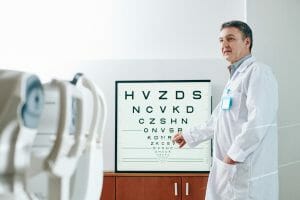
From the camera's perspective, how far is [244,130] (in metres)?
1.90

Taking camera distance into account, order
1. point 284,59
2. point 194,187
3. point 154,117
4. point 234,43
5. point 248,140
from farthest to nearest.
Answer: point 154,117 < point 284,59 < point 194,187 < point 234,43 < point 248,140

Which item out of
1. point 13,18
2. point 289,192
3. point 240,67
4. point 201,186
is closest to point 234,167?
point 240,67

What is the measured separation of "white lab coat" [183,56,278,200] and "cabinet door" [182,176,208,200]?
2.95ft

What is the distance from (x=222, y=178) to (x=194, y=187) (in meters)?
1.00

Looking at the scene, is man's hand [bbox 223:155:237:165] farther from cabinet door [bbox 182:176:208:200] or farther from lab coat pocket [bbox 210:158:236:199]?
cabinet door [bbox 182:176:208:200]

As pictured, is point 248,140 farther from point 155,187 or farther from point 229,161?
point 155,187

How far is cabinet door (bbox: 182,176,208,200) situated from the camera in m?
2.98

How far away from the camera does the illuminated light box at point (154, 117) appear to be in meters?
3.19

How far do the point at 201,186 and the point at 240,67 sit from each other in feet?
4.00

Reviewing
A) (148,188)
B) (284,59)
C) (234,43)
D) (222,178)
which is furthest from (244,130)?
(284,59)

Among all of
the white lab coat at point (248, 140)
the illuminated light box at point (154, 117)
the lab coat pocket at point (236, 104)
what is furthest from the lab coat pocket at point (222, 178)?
the illuminated light box at point (154, 117)

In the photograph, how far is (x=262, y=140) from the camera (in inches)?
78.1

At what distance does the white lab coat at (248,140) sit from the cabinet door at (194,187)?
898 millimetres

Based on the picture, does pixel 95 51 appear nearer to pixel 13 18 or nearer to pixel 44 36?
pixel 44 36
